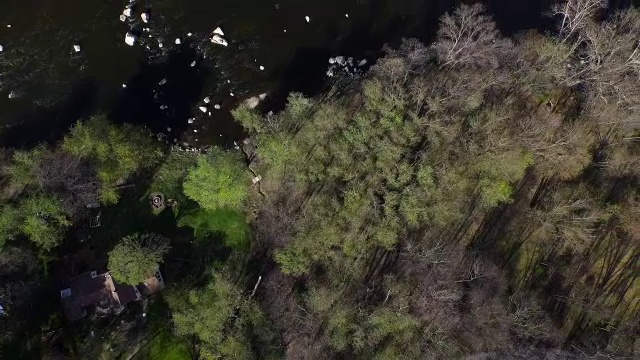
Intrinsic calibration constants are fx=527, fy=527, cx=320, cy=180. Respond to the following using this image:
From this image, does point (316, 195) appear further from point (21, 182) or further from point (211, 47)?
point (21, 182)

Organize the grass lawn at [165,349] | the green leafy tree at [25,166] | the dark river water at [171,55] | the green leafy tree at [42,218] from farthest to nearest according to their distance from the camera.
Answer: the dark river water at [171,55], the grass lawn at [165,349], the green leafy tree at [25,166], the green leafy tree at [42,218]

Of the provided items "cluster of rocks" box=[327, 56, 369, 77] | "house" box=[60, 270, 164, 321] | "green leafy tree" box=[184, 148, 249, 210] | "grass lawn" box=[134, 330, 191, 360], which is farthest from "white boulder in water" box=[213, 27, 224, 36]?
"grass lawn" box=[134, 330, 191, 360]

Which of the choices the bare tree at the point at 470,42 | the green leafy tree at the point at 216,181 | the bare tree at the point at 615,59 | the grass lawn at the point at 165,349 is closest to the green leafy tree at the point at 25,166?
the green leafy tree at the point at 216,181

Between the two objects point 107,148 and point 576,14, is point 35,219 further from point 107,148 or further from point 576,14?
point 576,14

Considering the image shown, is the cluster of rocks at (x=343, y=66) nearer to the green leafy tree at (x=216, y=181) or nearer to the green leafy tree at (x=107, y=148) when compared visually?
the green leafy tree at (x=216, y=181)

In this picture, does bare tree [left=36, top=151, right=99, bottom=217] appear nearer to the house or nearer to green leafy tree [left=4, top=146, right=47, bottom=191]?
green leafy tree [left=4, top=146, right=47, bottom=191]

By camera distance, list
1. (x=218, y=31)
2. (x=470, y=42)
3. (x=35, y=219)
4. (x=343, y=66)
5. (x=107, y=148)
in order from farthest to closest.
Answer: (x=343, y=66), (x=218, y=31), (x=470, y=42), (x=107, y=148), (x=35, y=219)

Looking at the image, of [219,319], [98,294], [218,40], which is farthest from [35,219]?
[218,40]
